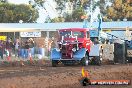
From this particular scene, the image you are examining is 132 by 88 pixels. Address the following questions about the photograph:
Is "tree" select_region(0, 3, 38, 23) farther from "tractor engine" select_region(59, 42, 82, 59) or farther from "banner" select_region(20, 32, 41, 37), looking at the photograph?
"tractor engine" select_region(59, 42, 82, 59)

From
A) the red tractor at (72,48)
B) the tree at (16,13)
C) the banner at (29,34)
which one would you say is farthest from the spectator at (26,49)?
the tree at (16,13)

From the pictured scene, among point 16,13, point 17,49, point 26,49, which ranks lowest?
point 17,49

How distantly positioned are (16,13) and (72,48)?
54135 mm

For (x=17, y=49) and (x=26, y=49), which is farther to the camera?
(x=17, y=49)

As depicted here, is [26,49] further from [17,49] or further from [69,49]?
[69,49]

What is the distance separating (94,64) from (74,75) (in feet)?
34.0

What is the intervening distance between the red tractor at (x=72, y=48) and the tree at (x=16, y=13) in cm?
4961

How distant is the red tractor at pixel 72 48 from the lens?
27672 mm

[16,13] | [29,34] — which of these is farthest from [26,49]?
[16,13]

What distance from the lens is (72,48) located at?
91.0 feet

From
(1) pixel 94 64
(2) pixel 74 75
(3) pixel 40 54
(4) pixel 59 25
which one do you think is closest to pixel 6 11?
(4) pixel 59 25

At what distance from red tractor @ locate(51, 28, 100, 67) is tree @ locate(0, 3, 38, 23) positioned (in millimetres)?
49614

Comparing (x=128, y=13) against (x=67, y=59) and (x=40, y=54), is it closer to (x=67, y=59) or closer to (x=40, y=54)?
(x=40, y=54)

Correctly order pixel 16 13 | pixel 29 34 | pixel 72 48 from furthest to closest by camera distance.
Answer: pixel 16 13
pixel 29 34
pixel 72 48
